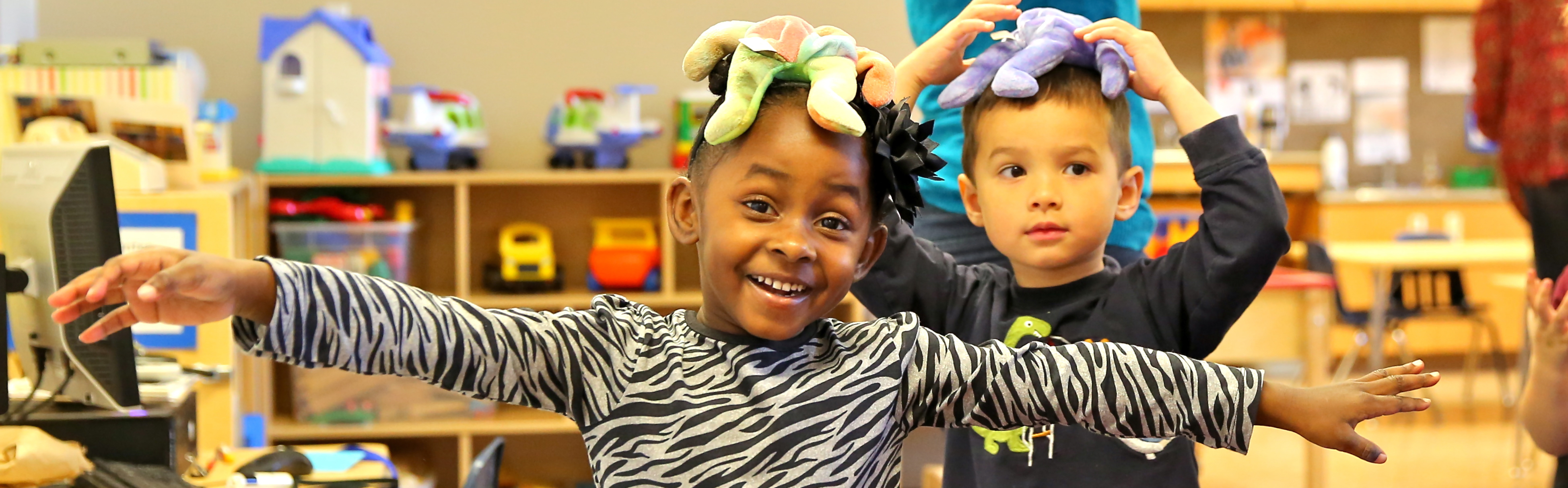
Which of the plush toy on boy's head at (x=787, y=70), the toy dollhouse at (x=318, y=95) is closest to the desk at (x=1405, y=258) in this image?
the toy dollhouse at (x=318, y=95)

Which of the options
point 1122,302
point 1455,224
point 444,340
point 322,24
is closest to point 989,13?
point 1122,302

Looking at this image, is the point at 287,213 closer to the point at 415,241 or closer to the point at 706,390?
the point at 415,241

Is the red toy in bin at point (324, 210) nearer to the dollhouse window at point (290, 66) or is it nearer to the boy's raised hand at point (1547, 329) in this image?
the dollhouse window at point (290, 66)

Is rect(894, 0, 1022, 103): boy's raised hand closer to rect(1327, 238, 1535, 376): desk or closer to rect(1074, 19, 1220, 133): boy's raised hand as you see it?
rect(1074, 19, 1220, 133): boy's raised hand

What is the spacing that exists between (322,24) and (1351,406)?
2885 mm

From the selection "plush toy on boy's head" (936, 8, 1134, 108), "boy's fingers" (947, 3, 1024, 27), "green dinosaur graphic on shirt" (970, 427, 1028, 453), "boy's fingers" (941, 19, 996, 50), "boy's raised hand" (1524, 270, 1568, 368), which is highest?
"boy's fingers" (947, 3, 1024, 27)

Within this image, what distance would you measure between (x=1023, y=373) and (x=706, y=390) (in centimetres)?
23

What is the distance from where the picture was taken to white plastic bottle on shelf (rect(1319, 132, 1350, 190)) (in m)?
6.55

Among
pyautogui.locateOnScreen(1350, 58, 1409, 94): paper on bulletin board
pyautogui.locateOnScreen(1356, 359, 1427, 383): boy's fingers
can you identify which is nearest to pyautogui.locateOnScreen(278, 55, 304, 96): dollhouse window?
pyautogui.locateOnScreen(1356, 359, 1427, 383): boy's fingers

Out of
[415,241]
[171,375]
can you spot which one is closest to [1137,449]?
[171,375]

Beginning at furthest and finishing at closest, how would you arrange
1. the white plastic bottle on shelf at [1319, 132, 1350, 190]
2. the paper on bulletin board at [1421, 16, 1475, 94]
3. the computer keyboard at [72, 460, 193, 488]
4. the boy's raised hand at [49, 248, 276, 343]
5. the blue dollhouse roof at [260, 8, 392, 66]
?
the paper on bulletin board at [1421, 16, 1475, 94] < the white plastic bottle on shelf at [1319, 132, 1350, 190] < the blue dollhouse roof at [260, 8, 392, 66] < the computer keyboard at [72, 460, 193, 488] < the boy's raised hand at [49, 248, 276, 343]

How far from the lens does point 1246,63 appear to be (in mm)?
6629

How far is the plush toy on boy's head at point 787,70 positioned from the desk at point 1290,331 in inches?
103

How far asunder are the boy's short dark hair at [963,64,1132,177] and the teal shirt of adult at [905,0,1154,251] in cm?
9
